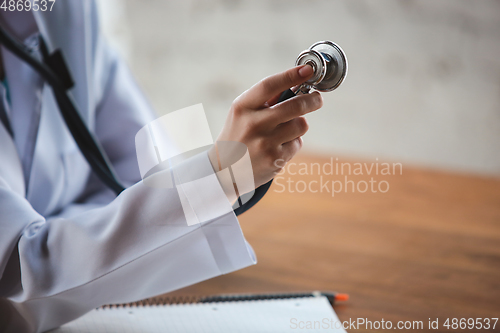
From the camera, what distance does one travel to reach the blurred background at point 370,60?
1246 millimetres

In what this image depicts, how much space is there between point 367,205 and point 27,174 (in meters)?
0.42

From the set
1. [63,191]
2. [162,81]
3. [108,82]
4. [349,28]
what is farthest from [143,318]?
[162,81]

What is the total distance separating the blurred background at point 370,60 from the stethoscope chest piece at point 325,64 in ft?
3.01

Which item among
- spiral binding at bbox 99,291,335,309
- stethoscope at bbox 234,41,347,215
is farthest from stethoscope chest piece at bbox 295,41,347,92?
spiral binding at bbox 99,291,335,309

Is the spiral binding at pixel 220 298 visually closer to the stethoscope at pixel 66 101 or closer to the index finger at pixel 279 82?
the stethoscope at pixel 66 101

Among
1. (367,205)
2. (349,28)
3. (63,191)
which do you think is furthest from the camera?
(349,28)

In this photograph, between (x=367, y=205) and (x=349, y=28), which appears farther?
(x=349, y=28)

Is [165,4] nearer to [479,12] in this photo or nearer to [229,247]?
[479,12]

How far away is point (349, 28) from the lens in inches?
51.4

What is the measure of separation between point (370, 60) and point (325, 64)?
1.13 m

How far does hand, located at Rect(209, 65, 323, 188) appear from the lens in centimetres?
25

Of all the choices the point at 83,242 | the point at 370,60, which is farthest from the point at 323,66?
the point at 370,60

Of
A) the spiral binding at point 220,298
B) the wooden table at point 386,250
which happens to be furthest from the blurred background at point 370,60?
the spiral binding at point 220,298

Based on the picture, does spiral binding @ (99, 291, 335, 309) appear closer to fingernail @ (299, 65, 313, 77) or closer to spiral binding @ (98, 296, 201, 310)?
spiral binding @ (98, 296, 201, 310)
